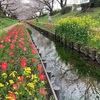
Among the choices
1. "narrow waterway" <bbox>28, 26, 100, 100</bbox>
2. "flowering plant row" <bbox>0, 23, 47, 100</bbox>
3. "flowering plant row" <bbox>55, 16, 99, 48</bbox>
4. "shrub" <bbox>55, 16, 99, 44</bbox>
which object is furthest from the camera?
"shrub" <bbox>55, 16, 99, 44</bbox>

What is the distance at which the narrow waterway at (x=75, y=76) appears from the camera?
7.03 metres

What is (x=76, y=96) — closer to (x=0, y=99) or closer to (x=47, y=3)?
(x=0, y=99)

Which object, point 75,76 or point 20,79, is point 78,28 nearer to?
point 75,76

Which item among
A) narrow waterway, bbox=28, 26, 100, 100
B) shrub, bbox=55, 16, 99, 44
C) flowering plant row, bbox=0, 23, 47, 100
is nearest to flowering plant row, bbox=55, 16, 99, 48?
shrub, bbox=55, 16, 99, 44

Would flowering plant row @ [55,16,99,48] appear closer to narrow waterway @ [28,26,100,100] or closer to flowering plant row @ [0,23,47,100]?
narrow waterway @ [28,26,100,100]

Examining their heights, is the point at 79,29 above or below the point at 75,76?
above

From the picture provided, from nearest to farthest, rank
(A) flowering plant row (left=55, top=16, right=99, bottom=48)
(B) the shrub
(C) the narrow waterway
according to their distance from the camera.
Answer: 1. (C) the narrow waterway
2. (A) flowering plant row (left=55, top=16, right=99, bottom=48)
3. (B) the shrub

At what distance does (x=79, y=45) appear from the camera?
43.2 ft

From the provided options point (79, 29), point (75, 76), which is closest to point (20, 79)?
point (75, 76)

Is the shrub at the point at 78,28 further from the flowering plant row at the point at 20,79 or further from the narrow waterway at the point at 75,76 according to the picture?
the flowering plant row at the point at 20,79

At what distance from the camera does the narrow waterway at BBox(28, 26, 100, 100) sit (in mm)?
7025

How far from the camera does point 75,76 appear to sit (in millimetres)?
8812

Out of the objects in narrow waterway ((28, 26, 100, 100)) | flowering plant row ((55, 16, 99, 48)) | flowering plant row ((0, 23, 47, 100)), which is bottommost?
narrow waterway ((28, 26, 100, 100))

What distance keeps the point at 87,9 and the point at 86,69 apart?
23922mm
